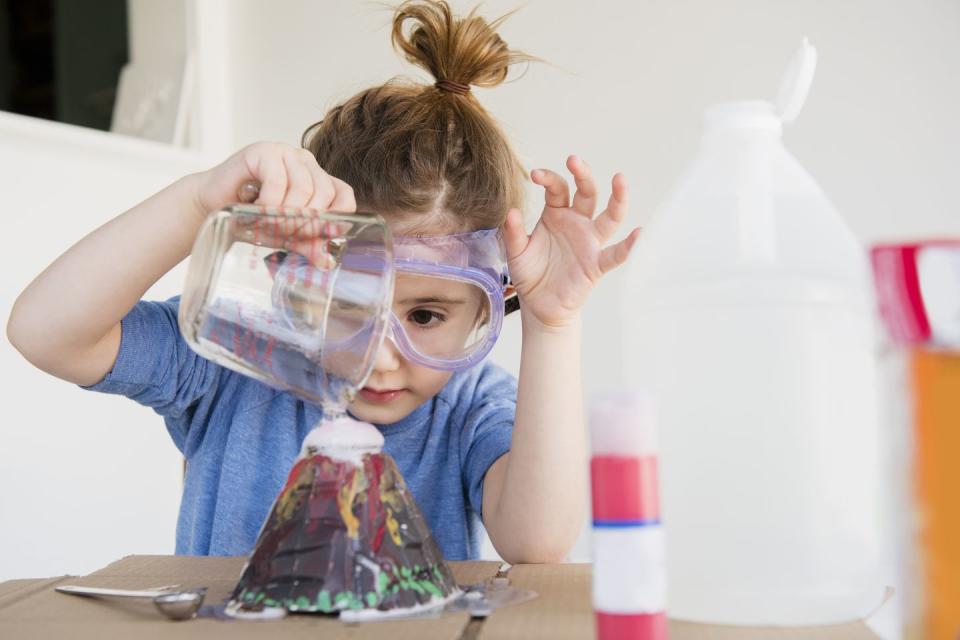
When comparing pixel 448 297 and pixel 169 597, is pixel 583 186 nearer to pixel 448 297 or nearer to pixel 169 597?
pixel 448 297

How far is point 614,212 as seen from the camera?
106cm

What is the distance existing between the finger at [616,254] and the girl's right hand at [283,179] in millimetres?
296

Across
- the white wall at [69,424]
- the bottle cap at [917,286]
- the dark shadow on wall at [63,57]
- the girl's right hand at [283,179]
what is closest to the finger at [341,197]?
the girl's right hand at [283,179]

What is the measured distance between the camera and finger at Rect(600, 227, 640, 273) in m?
1.06

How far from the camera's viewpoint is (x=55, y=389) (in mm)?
2219

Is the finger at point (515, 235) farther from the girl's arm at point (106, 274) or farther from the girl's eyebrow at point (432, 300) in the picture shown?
the girl's arm at point (106, 274)

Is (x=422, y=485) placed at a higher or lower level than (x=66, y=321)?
lower

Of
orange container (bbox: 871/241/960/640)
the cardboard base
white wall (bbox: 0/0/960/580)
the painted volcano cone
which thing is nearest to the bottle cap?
orange container (bbox: 871/241/960/640)

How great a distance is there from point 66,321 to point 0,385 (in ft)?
3.94

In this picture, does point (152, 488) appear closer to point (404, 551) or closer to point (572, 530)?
point (572, 530)

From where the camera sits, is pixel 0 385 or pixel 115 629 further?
pixel 0 385

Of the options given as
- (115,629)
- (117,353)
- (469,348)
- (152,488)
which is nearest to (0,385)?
(152,488)

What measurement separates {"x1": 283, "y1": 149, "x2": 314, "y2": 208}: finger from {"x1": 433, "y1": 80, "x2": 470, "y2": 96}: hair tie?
51 centimetres

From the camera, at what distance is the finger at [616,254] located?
106 cm
